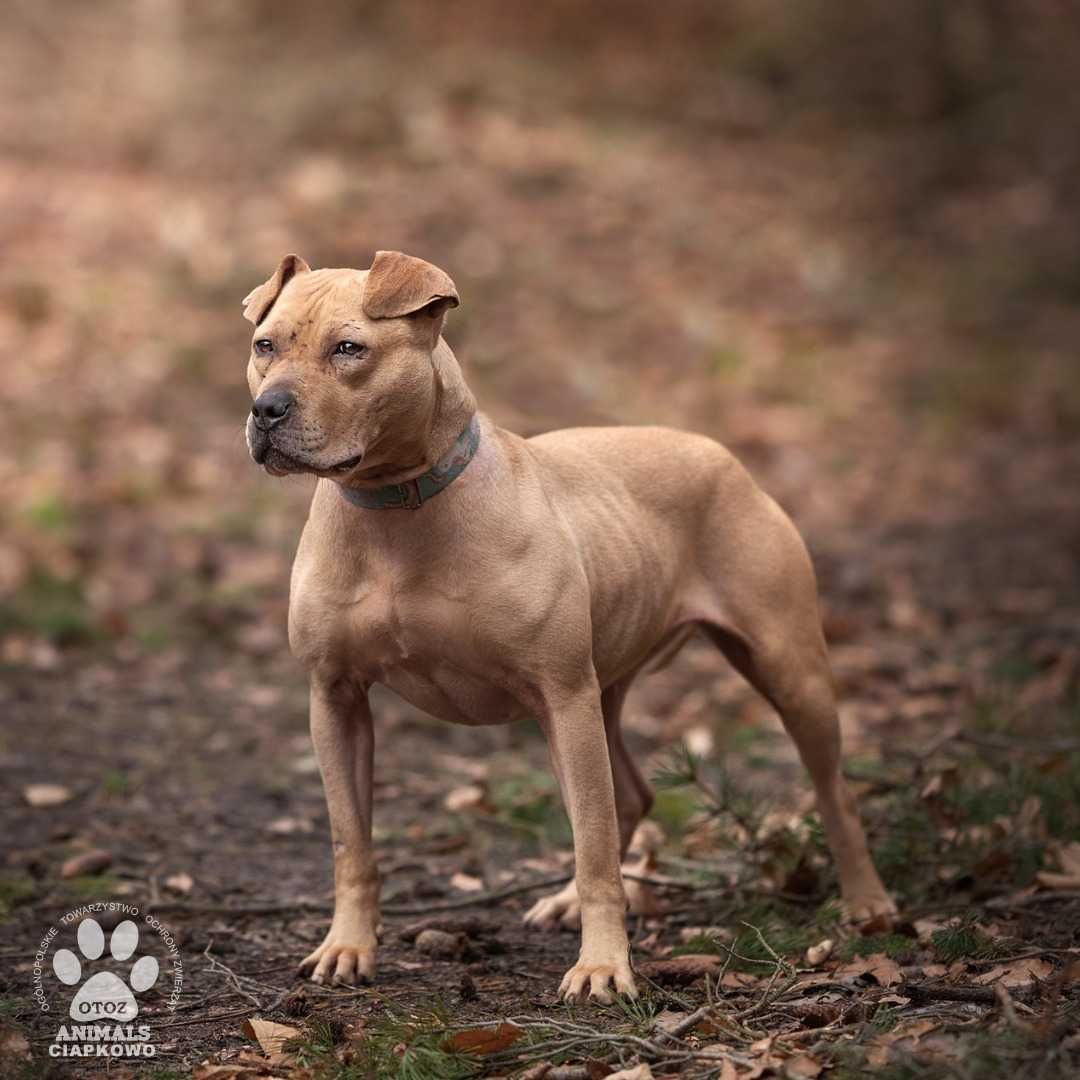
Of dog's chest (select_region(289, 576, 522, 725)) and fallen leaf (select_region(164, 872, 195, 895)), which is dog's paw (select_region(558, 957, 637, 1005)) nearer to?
dog's chest (select_region(289, 576, 522, 725))

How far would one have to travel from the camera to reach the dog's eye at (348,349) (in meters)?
3.70

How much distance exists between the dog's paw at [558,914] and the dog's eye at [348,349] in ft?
6.41

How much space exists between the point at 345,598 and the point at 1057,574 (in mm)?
5864

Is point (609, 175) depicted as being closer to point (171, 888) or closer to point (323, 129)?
point (323, 129)

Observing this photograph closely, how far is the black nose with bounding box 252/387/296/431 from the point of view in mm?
3584

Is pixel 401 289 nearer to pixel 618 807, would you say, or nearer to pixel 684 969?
pixel 684 969

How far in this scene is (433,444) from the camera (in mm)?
3941

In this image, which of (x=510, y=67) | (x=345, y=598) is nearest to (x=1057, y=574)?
(x=345, y=598)

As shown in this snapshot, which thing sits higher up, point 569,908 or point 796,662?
point 796,662

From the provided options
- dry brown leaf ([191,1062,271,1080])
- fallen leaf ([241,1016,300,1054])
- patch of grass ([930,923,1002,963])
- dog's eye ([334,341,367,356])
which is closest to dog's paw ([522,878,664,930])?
patch of grass ([930,923,1002,963])

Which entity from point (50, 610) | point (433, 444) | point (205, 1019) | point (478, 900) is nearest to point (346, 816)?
point (205, 1019)

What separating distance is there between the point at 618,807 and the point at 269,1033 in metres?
1.70

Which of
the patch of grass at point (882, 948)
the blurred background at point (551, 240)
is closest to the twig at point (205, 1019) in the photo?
the patch of grass at point (882, 948)

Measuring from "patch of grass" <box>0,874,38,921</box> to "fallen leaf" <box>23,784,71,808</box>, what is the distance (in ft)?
2.74
